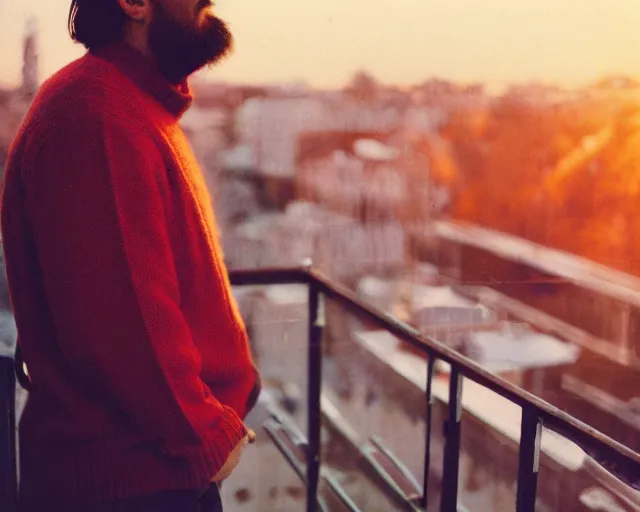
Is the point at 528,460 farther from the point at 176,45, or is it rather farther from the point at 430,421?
the point at 176,45

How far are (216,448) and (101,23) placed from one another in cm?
57

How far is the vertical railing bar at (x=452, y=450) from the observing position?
1268mm

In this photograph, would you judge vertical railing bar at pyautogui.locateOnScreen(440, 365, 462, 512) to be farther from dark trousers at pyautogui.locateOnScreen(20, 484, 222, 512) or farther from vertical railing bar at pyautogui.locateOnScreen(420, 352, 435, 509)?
dark trousers at pyautogui.locateOnScreen(20, 484, 222, 512)

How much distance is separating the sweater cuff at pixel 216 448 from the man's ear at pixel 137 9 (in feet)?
1.69

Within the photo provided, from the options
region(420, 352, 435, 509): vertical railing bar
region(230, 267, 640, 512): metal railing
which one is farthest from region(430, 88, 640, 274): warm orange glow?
region(420, 352, 435, 509): vertical railing bar

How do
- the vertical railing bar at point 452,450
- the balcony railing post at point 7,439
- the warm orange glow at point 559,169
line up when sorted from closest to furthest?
the balcony railing post at point 7,439 → the vertical railing bar at point 452,450 → the warm orange glow at point 559,169

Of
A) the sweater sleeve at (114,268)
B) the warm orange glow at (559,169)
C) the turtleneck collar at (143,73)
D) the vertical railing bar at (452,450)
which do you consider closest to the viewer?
the sweater sleeve at (114,268)

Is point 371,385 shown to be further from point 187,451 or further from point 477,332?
point 187,451

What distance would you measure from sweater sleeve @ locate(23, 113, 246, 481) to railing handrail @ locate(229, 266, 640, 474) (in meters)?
0.51

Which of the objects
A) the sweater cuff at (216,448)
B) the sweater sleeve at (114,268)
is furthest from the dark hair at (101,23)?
the sweater cuff at (216,448)

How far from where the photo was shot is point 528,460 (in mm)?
1053

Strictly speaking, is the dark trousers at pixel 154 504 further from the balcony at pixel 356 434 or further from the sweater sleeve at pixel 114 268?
the balcony at pixel 356 434

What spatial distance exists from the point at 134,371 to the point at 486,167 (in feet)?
11.1

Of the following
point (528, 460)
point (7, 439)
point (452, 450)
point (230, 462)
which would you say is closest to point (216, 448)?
point (230, 462)
